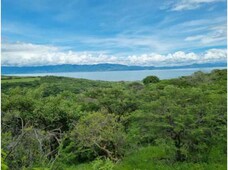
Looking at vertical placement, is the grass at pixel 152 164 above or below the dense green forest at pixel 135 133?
below

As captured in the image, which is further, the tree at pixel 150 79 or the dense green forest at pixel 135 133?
the tree at pixel 150 79

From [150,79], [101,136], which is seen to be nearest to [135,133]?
[101,136]

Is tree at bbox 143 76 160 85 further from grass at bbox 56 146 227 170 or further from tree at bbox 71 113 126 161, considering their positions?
tree at bbox 71 113 126 161

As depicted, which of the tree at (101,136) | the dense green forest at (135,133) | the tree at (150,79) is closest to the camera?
the dense green forest at (135,133)

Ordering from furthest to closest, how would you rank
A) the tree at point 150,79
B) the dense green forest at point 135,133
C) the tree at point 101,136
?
the tree at point 150,79
the tree at point 101,136
the dense green forest at point 135,133

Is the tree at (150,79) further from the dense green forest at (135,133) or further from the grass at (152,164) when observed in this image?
the grass at (152,164)

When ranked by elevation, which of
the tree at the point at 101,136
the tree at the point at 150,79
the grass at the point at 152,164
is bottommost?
the tree at the point at 150,79

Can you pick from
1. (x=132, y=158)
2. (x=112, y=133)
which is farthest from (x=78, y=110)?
(x=132, y=158)

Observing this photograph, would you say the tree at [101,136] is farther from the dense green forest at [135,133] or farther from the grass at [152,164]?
the grass at [152,164]

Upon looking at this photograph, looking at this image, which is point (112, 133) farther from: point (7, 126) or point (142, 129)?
point (7, 126)

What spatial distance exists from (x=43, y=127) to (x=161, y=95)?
14.9 feet

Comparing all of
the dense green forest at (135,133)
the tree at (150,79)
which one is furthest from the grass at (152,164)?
the tree at (150,79)

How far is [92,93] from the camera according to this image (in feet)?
53.6

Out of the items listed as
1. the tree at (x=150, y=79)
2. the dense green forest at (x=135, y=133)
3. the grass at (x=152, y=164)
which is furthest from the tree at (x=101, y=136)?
the tree at (x=150, y=79)
